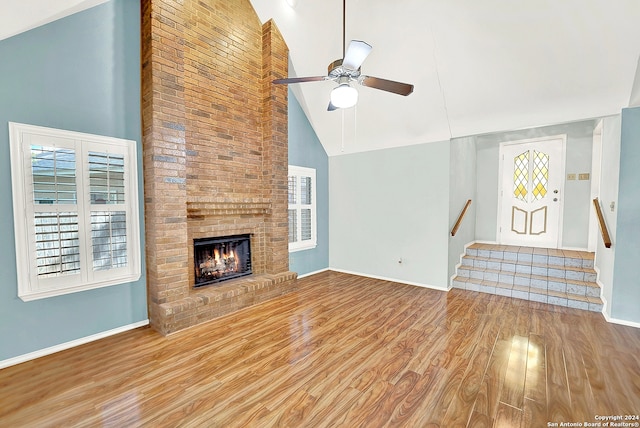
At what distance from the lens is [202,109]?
3.46 m

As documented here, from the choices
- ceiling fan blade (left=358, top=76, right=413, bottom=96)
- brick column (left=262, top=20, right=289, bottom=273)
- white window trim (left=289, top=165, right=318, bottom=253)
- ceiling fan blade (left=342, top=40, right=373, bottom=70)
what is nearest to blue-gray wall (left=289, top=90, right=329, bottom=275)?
white window trim (left=289, top=165, right=318, bottom=253)

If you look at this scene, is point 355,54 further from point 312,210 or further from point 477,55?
point 312,210

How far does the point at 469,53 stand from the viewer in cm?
319

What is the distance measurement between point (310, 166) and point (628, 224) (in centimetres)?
440

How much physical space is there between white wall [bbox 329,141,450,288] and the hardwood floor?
133 centimetres

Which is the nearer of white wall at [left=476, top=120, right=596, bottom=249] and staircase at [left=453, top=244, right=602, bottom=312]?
staircase at [left=453, top=244, right=602, bottom=312]

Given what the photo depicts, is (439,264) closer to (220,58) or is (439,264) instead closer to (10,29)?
(220,58)

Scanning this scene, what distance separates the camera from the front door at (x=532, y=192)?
5.21 meters

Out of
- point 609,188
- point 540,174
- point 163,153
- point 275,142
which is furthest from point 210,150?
point 540,174

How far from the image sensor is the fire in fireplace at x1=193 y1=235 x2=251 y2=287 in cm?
360

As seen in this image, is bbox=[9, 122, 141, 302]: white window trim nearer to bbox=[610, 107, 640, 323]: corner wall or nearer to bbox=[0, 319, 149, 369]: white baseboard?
bbox=[0, 319, 149, 369]: white baseboard

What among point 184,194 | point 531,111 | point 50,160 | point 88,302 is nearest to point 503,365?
point 531,111

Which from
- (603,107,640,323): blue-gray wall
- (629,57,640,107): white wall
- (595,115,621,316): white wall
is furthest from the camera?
(595,115,621,316): white wall

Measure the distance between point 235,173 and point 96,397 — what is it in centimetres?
272
